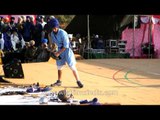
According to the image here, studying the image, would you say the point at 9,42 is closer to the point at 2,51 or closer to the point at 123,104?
the point at 2,51

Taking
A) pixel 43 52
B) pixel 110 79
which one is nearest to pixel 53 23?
pixel 43 52

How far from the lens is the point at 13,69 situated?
282 inches

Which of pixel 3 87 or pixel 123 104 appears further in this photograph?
pixel 3 87

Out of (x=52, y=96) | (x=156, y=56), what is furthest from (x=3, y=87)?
(x=156, y=56)

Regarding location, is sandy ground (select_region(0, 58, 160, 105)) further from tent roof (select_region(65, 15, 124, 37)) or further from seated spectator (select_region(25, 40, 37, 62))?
tent roof (select_region(65, 15, 124, 37))

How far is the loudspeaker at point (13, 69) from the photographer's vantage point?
7.11 m

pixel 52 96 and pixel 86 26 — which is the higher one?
pixel 86 26

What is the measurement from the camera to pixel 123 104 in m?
5.74

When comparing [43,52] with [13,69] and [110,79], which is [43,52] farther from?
[110,79]

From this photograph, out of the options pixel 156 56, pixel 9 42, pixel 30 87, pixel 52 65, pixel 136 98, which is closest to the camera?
pixel 136 98

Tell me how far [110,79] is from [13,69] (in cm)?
131
